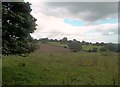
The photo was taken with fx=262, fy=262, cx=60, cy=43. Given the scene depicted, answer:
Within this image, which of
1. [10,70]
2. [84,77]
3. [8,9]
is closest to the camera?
[8,9]

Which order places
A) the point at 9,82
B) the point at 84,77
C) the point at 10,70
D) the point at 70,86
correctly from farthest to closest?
the point at 10,70, the point at 84,77, the point at 9,82, the point at 70,86

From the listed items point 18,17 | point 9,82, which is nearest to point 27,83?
point 9,82

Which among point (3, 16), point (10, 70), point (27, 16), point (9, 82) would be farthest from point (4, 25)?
point (10, 70)

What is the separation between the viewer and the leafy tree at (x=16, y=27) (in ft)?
66.5

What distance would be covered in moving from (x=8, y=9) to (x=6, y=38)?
7.71 ft

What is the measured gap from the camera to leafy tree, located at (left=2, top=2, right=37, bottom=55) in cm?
2028

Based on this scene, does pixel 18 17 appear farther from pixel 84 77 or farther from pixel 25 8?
pixel 84 77

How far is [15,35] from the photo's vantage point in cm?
2128

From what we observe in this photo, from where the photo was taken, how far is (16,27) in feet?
67.8

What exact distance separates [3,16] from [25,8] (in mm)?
2498

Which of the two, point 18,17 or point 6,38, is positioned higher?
point 18,17

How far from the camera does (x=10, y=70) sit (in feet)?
82.0

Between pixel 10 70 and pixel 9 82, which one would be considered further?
pixel 10 70

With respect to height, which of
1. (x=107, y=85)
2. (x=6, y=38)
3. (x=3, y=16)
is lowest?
(x=107, y=85)
